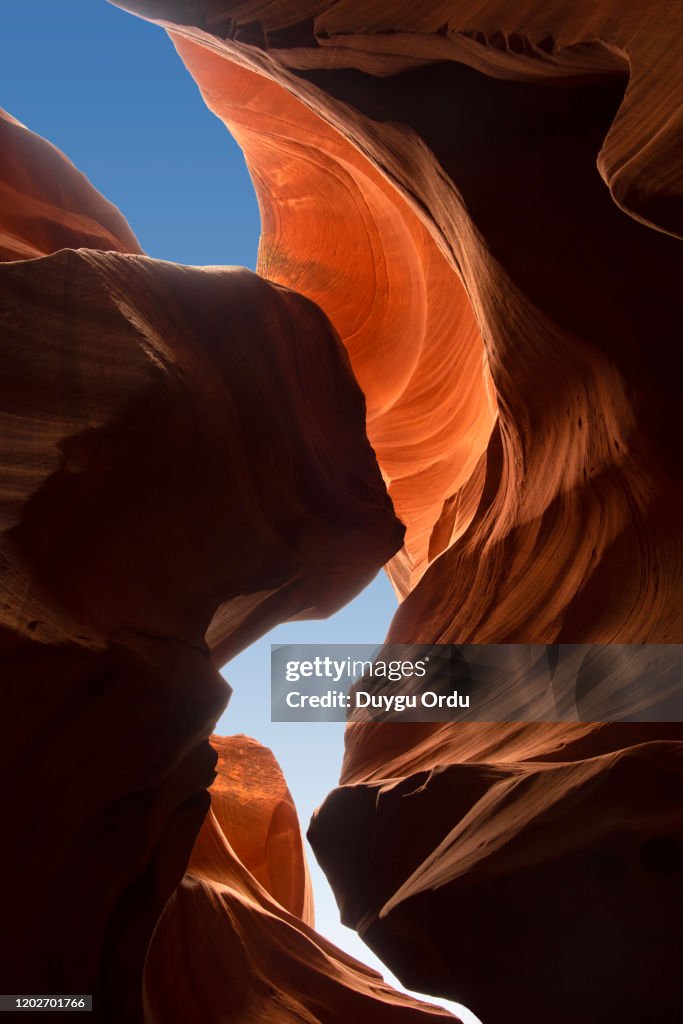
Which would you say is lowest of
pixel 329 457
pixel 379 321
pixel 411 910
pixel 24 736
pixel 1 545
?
pixel 411 910

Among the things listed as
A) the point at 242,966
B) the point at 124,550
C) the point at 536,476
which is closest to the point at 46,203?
Result: the point at 124,550

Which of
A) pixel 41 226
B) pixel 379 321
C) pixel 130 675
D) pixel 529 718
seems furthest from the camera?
pixel 379 321

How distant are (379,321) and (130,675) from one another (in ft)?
15.2

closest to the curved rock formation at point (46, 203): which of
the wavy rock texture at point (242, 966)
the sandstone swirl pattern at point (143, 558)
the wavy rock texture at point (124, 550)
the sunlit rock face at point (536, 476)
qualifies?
the sandstone swirl pattern at point (143, 558)

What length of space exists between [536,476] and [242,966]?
2768 mm

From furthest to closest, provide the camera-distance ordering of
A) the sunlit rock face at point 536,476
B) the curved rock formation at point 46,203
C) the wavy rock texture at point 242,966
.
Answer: the curved rock formation at point 46,203, the wavy rock texture at point 242,966, the sunlit rock face at point 536,476

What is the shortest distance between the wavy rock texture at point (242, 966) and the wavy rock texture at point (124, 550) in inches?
25.9

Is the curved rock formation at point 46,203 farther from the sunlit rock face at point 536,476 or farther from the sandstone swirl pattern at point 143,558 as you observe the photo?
the sunlit rock face at point 536,476

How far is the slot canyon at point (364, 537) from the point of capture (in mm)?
2738

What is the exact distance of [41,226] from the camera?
4.57 meters

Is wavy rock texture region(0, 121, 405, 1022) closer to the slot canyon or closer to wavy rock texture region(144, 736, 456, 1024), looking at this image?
the slot canyon

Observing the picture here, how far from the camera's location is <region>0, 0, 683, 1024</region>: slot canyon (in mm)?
2738

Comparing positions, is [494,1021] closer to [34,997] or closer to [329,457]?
[34,997]

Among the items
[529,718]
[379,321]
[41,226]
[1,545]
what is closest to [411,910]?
[529,718]
